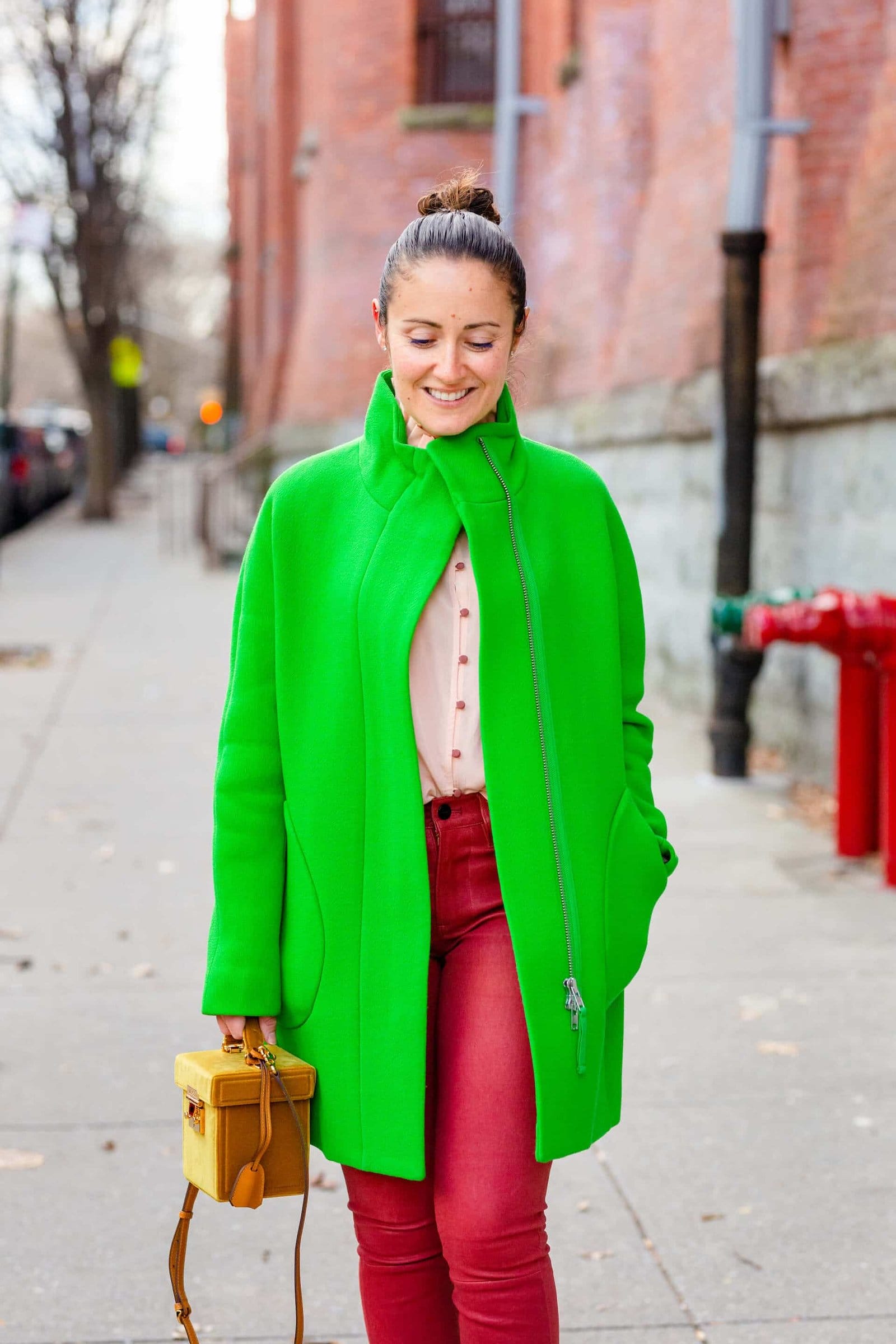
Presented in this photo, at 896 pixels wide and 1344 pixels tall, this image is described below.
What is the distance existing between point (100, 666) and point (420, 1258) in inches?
405

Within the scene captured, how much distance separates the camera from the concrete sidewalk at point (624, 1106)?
3.46 meters

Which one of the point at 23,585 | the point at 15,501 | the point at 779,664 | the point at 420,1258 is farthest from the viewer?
the point at 15,501

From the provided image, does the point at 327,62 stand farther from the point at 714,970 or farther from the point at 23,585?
the point at 714,970

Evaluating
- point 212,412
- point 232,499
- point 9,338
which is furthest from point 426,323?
point 9,338

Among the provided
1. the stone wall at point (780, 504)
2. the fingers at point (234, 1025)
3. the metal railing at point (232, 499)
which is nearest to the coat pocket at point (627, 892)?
the fingers at point (234, 1025)

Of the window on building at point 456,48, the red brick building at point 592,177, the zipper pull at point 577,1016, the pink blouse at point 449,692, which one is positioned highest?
the window on building at point 456,48

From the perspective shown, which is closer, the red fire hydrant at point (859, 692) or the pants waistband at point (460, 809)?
the pants waistband at point (460, 809)

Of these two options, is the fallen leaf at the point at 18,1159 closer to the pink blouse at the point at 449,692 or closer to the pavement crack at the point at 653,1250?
the pavement crack at the point at 653,1250

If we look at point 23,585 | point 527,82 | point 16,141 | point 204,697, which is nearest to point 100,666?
point 204,697

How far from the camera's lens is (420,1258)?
243cm

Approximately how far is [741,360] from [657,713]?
2.99m

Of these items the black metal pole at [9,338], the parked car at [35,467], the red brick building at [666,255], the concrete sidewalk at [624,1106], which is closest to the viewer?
the concrete sidewalk at [624,1106]

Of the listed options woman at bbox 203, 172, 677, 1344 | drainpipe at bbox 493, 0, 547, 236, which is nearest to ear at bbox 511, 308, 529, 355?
woman at bbox 203, 172, 677, 1344

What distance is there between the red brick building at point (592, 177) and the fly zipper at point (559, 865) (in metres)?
0.46
